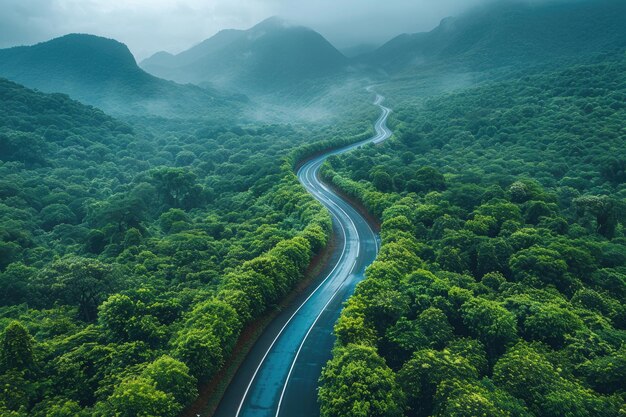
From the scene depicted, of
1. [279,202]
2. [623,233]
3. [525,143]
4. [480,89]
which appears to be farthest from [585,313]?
[480,89]

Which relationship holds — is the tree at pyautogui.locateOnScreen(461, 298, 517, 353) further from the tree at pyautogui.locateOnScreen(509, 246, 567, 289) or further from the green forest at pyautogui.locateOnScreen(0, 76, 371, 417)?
the green forest at pyautogui.locateOnScreen(0, 76, 371, 417)

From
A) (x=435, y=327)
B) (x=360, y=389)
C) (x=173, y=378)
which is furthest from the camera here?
(x=435, y=327)

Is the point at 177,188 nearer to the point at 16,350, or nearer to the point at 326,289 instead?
the point at 326,289

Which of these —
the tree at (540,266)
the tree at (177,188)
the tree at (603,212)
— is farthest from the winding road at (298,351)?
the tree at (177,188)

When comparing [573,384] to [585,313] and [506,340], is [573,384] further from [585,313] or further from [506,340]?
[585,313]

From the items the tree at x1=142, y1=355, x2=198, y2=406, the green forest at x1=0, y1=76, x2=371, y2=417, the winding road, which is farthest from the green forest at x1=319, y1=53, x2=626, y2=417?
the green forest at x1=0, y1=76, x2=371, y2=417

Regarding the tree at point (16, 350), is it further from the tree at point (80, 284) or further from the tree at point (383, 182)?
the tree at point (383, 182)

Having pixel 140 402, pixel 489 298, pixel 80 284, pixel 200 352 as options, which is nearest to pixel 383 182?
pixel 489 298
